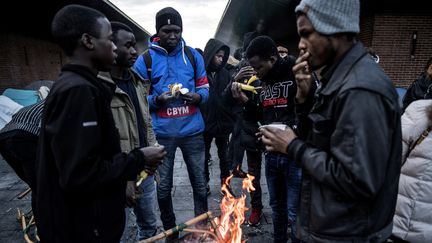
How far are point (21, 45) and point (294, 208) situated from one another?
16.5 metres

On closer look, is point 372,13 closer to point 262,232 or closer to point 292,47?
point 292,47

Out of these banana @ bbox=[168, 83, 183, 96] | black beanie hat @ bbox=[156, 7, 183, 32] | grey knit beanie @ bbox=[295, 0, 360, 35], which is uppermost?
black beanie hat @ bbox=[156, 7, 183, 32]

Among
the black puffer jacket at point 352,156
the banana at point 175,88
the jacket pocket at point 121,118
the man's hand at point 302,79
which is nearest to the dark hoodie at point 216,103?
the banana at point 175,88

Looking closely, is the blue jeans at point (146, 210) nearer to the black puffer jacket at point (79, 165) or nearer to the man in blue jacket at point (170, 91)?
the man in blue jacket at point (170, 91)

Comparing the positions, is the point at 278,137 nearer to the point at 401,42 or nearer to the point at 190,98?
the point at 190,98

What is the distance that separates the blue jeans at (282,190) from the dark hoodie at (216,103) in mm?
2016

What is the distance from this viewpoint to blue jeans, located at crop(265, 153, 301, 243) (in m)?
2.85

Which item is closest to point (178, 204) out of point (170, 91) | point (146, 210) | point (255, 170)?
point (255, 170)

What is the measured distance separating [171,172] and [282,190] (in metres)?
1.33

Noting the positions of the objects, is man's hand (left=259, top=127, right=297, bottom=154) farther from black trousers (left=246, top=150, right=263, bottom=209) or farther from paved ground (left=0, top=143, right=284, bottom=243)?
paved ground (left=0, top=143, right=284, bottom=243)

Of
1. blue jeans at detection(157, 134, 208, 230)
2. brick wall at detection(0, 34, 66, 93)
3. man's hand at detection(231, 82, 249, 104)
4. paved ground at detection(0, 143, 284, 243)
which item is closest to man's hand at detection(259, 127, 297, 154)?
man's hand at detection(231, 82, 249, 104)

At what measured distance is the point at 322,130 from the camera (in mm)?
1472

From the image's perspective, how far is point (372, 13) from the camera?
10047 millimetres

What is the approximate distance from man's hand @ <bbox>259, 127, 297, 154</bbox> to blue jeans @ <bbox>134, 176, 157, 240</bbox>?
1.60m
